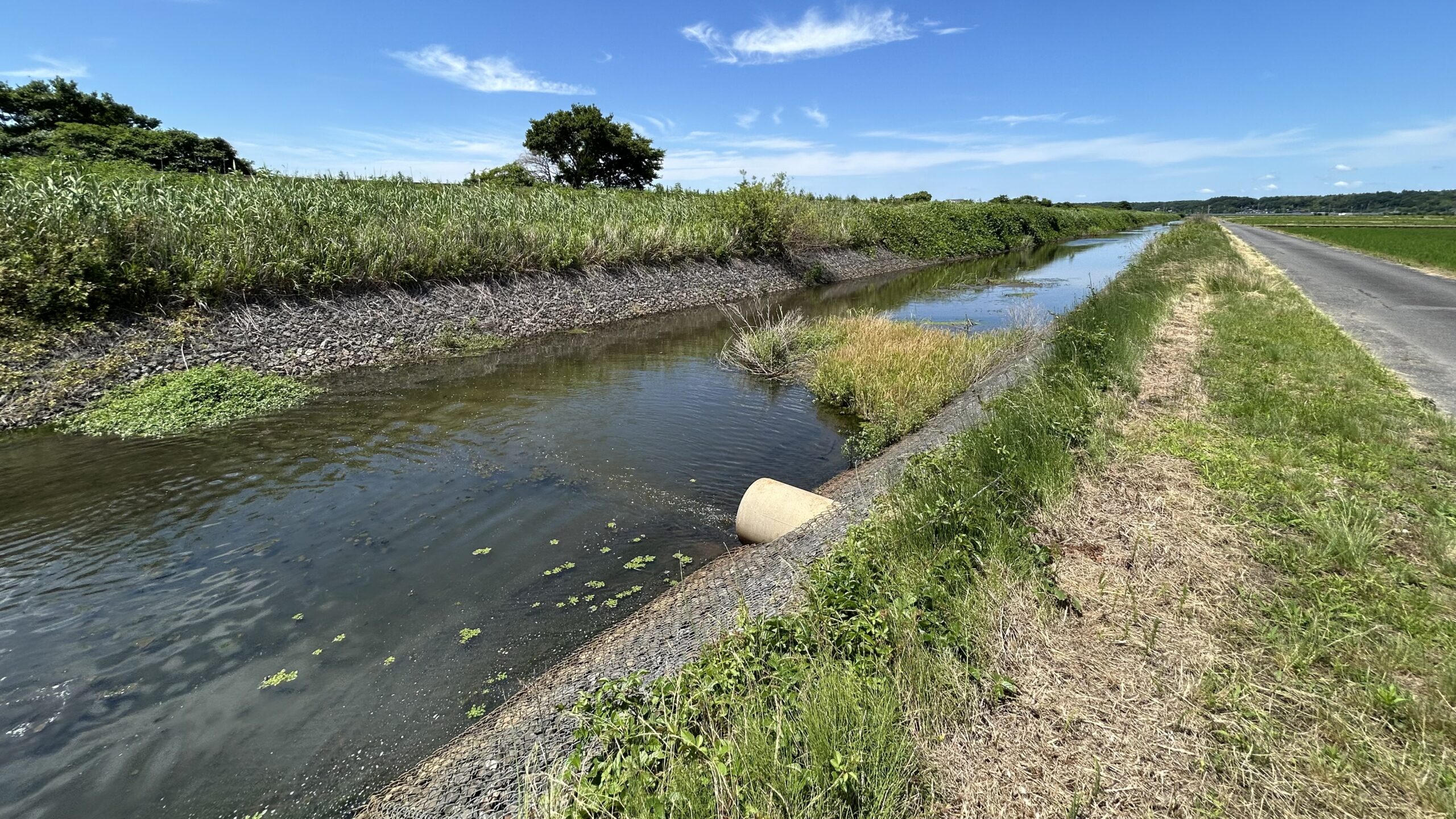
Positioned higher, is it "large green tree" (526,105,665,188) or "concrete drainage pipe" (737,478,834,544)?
"large green tree" (526,105,665,188)

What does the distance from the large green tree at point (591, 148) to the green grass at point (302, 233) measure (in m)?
28.1

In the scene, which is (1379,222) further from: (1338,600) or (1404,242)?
(1338,600)

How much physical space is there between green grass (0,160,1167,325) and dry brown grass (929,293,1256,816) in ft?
45.3

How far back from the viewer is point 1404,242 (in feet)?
116

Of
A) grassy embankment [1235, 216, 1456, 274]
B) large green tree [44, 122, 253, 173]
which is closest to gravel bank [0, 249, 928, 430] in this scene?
large green tree [44, 122, 253, 173]

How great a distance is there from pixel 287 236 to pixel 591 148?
46344 millimetres

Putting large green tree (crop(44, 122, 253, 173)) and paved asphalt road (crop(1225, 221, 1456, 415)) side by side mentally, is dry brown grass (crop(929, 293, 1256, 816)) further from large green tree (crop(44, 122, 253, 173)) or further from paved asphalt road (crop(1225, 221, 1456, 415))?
large green tree (crop(44, 122, 253, 173))

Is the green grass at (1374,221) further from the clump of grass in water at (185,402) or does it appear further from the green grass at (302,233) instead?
the clump of grass in water at (185,402)

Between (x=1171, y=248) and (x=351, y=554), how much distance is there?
37614mm

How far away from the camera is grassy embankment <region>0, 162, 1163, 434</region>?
9.64 m

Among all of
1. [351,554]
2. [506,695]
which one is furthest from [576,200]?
[506,695]

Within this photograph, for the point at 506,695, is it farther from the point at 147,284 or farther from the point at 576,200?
the point at 576,200

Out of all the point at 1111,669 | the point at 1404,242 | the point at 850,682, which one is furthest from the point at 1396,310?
the point at 1404,242

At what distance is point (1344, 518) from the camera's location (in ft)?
14.0
